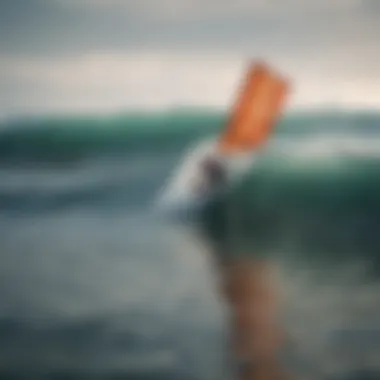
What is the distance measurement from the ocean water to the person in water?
14 millimetres

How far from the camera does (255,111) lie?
1.48 metres

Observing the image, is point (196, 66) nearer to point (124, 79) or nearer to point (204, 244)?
point (124, 79)

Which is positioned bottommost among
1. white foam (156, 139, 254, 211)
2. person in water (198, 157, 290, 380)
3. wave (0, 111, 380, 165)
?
person in water (198, 157, 290, 380)

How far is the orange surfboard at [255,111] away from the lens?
4.87ft

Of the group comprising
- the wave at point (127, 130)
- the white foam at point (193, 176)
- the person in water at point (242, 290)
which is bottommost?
the person in water at point (242, 290)

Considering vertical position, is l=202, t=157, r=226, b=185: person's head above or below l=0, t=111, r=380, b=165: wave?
below

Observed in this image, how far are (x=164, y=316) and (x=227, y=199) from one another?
0.23 meters

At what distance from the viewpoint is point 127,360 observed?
57.1 inches

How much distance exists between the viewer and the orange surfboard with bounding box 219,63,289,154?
1.49 m

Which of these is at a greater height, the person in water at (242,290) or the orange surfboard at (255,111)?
the orange surfboard at (255,111)

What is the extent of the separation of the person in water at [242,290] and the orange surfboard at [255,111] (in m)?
0.05

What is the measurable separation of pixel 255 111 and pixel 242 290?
1.03 feet

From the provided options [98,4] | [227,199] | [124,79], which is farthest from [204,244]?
[98,4]

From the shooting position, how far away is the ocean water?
1455 millimetres
